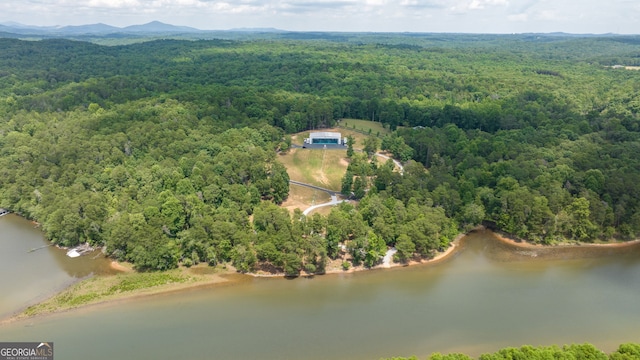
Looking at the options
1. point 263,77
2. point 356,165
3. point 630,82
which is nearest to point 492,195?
point 356,165

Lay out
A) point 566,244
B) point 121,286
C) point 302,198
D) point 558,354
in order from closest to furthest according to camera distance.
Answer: point 558,354 → point 121,286 → point 566,244 → point 302,198

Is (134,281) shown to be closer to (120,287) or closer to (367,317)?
(120,287)

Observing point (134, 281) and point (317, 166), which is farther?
point (317, 166)

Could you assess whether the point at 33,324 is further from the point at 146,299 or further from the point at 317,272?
the point at 317,272

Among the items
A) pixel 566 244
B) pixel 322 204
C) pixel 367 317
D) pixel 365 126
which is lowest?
pixel 367 317

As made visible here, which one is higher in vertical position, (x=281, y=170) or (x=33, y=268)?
(x=281, y=170)

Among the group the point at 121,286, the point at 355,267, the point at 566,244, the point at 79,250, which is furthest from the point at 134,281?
the point at 566,244
